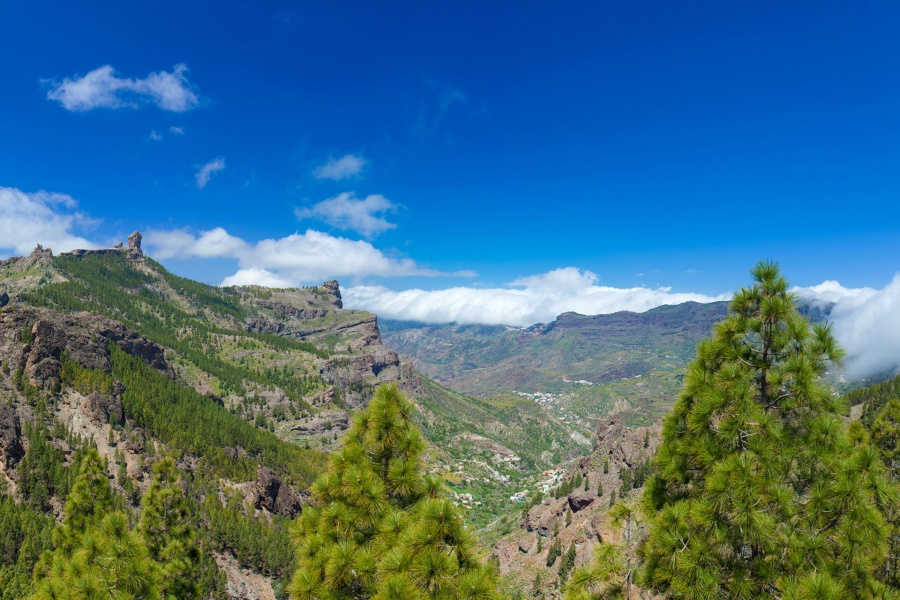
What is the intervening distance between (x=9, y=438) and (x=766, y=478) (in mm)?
161909

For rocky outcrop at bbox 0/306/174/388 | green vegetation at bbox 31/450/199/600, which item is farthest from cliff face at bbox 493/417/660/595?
rocky outcrop at bbox 0/306/174/388

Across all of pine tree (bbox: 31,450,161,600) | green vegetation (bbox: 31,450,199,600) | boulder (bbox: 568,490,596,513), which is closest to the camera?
pine tree (bbox: 31,450,161,600)

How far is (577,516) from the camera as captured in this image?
129 meters

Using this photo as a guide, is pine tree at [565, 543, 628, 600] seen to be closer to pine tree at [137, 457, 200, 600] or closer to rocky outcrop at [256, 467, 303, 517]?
pine tree at [137, 457, 200, 600]

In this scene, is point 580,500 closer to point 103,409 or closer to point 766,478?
point 766,478

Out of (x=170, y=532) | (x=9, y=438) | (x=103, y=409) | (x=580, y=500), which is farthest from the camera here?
(x=103, y=409)

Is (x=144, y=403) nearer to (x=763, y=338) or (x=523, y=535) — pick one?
(x=523, y=535)

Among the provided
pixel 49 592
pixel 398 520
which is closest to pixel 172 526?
pixel 49 592

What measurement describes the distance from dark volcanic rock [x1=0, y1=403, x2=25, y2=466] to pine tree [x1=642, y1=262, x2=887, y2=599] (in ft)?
518

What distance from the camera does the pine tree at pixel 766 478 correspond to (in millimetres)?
9969

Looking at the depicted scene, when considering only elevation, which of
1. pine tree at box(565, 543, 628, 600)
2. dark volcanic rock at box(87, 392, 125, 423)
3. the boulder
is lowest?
the boulder

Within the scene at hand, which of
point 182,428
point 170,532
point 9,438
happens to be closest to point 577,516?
point 170,532

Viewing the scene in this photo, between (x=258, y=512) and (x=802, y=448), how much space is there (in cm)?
17849

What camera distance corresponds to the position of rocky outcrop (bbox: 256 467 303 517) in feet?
530
